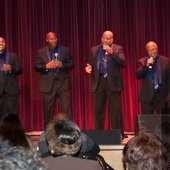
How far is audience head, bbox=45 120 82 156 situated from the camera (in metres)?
1.90

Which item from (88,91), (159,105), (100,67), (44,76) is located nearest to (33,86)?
(88,91)

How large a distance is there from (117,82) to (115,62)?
10.2 inches

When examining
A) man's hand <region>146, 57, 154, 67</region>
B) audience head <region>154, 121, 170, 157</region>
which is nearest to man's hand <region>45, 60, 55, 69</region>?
man's hand <region>146, 57, 154, 67</region>

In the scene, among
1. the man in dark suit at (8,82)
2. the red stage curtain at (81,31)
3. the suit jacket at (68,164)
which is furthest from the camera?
the red stage curtain at (81,31)

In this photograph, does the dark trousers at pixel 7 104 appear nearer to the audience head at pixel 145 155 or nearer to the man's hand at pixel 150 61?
the man's hand at pixel 150 61

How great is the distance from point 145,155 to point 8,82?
4.15 metres

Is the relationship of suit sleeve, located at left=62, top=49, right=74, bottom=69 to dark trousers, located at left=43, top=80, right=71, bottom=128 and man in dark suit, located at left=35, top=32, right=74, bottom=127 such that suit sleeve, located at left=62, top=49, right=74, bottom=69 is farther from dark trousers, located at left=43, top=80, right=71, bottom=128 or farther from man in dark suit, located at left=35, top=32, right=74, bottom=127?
dark trousers, located at left=43, top=80, right=71, bottom=128

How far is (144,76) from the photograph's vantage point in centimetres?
566

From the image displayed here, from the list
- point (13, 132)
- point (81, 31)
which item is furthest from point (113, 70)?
point (13, 132)

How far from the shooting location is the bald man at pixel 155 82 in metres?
5.57

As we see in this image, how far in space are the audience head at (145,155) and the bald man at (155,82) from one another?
379cm

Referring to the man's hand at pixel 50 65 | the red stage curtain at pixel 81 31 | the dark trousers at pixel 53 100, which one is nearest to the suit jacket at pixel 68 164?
the man's hand at pixel 50 65

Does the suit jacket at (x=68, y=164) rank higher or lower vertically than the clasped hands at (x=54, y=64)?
lower

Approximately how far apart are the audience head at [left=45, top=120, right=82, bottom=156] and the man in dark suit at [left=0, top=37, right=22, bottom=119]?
12.1 ft
